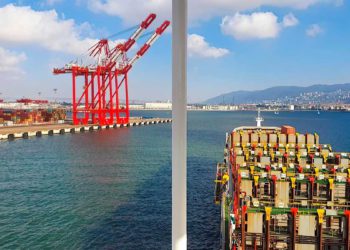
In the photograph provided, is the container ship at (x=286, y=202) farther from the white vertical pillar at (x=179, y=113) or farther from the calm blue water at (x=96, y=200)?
the white vertical pillar at (x=179, y=113)

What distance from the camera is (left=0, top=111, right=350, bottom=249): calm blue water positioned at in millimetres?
8484

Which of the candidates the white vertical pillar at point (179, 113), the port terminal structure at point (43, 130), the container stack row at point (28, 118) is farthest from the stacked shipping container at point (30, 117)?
the white vertical pillar at point (179, 113)

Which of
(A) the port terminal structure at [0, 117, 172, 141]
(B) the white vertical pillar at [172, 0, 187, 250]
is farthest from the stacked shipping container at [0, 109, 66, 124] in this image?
(B) the white vertical pillar at [172, 0, 187, 250]

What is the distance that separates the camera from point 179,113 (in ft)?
4.60

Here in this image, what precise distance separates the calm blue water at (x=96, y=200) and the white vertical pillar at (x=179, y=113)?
7.00 metres

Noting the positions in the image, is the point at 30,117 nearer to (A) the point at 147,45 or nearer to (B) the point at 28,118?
(B) the point at 28,118

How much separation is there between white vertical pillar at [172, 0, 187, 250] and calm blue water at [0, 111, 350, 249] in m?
7.00

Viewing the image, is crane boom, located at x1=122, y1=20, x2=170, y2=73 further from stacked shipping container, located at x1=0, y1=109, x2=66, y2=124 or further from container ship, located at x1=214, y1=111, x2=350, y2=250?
container ship, located at x1=214, y1=111, x2=350, y2=250

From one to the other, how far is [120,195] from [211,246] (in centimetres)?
556

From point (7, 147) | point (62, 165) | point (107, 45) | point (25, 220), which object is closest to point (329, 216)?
point (25, 220)

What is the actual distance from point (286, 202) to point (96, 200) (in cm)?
728

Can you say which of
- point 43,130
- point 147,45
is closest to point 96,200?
point 43,130

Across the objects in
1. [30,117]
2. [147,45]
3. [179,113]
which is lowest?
[30,117]

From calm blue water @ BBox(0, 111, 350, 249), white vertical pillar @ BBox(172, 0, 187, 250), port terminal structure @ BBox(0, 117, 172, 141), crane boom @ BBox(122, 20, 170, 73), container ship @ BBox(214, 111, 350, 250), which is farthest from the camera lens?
crane boom @ BBox(122, 20, 170, 73)
